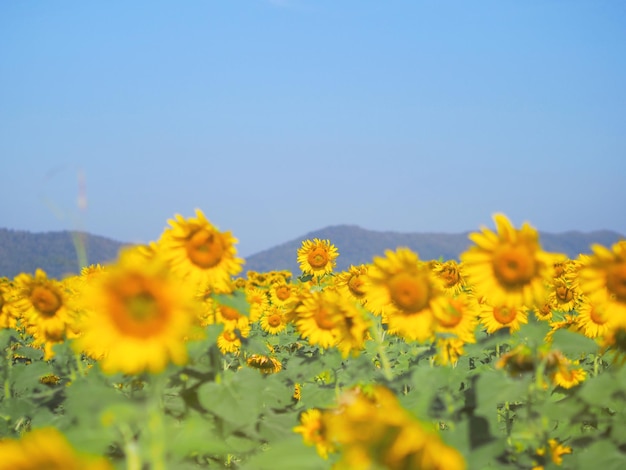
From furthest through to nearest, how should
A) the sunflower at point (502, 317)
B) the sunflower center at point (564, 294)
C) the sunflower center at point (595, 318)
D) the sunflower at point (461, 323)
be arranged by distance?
the sunflower center at point (564, 294) → the sunflower at point (502, 317) → the sunflower center at point (595, 318) → the sunflower at point (461, 323)

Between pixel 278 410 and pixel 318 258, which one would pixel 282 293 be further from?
pixel 278 410

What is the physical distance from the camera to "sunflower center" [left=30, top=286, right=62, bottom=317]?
484 centimetres

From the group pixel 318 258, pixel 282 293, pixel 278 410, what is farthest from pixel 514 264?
pixel 282 293

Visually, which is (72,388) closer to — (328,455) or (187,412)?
(187,412)

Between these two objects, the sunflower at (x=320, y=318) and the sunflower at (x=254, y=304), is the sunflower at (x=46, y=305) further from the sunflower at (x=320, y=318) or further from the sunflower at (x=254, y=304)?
the sunflower at (x=320, y=318)

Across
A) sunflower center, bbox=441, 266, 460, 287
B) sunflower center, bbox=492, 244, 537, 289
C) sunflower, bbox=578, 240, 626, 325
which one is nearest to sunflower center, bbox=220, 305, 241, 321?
sunflower center, bbox=492, 244, 537, 289

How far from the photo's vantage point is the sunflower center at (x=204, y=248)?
13.5 feet

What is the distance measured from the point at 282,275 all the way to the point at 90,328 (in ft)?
57.3

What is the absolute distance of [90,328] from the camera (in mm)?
2957

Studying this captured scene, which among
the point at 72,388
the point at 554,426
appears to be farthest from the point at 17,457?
the point at 554,426

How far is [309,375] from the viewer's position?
504 cm

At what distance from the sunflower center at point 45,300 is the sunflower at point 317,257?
5.31 meters

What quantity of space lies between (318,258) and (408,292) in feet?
19.0

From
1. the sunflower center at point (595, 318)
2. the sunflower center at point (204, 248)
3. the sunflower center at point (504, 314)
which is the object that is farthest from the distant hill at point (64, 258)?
the sunflower center at point (595, 318)
